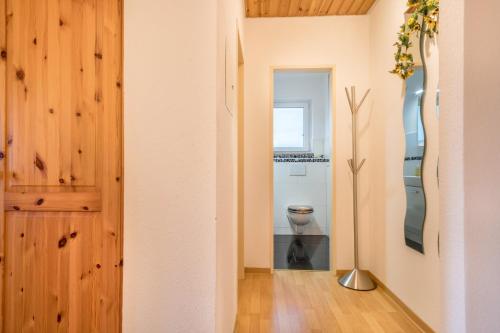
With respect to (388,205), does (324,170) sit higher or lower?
higher

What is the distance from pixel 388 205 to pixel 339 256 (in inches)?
30.7

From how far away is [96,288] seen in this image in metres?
1.29

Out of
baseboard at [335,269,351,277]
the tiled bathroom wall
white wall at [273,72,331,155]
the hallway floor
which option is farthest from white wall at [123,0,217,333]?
white wall at [273,72,331,155]

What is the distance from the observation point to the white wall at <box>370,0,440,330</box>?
5.67 ft

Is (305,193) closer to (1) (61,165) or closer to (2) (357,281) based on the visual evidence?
(2) (357,281)

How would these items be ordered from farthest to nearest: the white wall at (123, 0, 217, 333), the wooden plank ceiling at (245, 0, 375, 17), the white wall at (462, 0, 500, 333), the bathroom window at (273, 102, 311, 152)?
the bathroom window at (273, 102, 311, 152) → the wooden plank ceiling at (245, 0, 375, 17) → the white wall at (123, 0, 217, 333) → the white wall at (462, 0, 500, 333)

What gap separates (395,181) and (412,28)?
1.13 meters

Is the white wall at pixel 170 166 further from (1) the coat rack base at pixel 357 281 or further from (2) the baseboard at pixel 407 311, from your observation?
(1) the coat rack base at pixel 357 281

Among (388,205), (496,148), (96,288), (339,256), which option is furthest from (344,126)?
(96,288)

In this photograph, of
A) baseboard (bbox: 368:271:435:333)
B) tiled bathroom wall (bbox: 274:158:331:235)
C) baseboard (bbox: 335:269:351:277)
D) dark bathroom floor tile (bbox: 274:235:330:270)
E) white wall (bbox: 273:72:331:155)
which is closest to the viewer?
baseboard (bbox: 368:271:435:333)

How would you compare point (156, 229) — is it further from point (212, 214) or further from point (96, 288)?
point (96, 288)

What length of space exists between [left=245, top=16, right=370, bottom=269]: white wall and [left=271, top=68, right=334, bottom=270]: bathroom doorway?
51 centimetres

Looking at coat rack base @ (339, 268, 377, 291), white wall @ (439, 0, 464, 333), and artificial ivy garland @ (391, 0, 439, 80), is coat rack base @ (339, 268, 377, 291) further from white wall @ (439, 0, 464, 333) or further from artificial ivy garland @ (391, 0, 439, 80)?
artificial ivy garland @ (391, 0, 439, 80)

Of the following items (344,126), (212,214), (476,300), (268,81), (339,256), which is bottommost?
(339,256)
